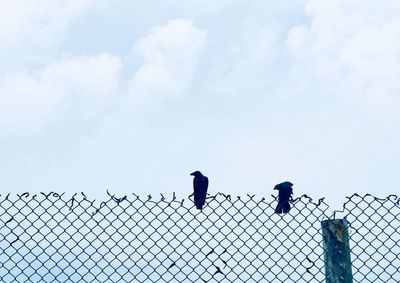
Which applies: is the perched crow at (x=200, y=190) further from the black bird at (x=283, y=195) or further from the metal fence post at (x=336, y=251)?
A: the metal fence post at (x=336, y=251)

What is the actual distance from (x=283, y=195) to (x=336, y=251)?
17.0 inches

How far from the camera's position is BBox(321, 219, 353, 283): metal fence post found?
10.1ft

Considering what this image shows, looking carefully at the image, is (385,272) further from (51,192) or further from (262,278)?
(51,192)

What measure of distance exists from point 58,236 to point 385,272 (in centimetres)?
195

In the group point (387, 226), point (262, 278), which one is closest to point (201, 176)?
point (262, 278)

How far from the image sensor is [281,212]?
3.16m

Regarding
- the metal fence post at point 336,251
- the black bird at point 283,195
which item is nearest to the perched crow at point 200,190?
A: the black bird at point 283,195

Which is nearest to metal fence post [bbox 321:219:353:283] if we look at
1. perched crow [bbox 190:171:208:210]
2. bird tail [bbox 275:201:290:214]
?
bird tail [bbox 275:201:290:214]

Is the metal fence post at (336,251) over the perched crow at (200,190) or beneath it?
beneath

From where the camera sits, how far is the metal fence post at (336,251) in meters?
3.08

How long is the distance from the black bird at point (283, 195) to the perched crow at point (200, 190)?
1.35 ft

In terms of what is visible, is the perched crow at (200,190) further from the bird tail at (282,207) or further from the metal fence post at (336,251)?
the metal fence post at (336,251)

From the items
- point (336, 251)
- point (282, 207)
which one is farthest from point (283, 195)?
point (336, 251)

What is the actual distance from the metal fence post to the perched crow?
0.71 meters
